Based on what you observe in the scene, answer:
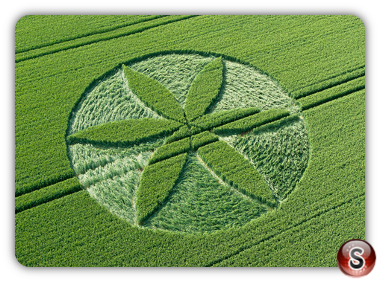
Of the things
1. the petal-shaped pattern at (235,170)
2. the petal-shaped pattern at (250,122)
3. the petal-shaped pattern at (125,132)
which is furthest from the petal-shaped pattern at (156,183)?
the petal-shaped pattern at (250,122)

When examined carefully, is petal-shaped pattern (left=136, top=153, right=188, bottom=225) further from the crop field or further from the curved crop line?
the curved crop line

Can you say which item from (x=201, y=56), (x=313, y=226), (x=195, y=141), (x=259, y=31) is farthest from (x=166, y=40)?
(x=313, y=226)

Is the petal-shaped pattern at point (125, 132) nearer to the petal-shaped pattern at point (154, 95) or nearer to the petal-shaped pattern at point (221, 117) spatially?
the petal-shaped pattern at point (154, 95)

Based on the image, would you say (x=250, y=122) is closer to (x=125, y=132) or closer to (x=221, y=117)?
(x=221, y=117)

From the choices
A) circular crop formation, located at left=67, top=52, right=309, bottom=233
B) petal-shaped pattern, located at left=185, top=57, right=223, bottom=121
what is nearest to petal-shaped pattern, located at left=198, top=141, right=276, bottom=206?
circular crop formation, located at left=67, top=52, right=309, bottom=233

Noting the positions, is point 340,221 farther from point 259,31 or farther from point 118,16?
point 118,16

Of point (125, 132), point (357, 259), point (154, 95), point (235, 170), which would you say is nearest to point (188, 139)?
point (235, 170)
